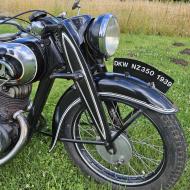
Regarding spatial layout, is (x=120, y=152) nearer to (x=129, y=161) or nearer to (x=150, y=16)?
(x=129, y=161)

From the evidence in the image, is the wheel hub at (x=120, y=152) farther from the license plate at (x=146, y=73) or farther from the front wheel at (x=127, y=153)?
the license plate at (x=146, y=73)

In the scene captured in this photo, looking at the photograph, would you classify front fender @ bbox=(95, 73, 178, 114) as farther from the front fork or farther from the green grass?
the green grass

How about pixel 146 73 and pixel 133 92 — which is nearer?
pixel 133 92

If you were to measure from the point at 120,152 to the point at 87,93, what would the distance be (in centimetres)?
50

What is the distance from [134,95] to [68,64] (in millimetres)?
450

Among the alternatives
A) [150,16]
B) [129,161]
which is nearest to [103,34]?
[129,161]

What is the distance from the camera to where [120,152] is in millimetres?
2586

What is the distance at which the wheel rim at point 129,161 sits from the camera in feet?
8.62

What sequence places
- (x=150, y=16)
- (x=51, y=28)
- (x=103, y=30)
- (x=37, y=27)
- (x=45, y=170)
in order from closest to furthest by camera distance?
(x=103, y=30) → (x=51, y=28) → (x=37, y=27) → (x=45, y=170) → (x=150, y=16)

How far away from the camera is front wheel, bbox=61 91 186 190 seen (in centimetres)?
235

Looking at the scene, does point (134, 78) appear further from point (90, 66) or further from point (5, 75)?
point (5, 75)

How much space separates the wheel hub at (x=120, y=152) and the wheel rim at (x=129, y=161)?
0.11ft

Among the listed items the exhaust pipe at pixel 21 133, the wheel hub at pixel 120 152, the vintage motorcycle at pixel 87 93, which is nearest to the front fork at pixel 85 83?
the vintage motorcycle at pixel 87 93

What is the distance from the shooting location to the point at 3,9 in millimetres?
11469
